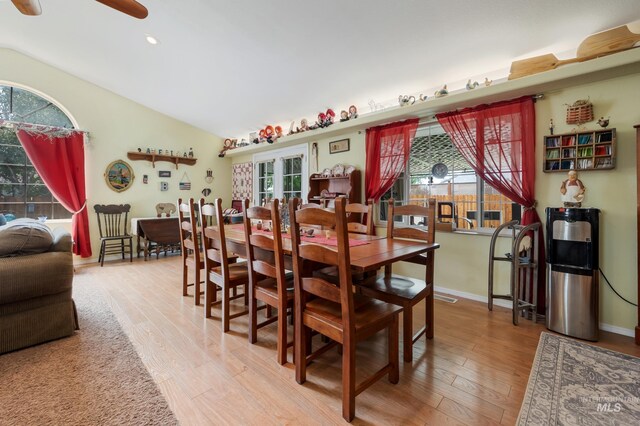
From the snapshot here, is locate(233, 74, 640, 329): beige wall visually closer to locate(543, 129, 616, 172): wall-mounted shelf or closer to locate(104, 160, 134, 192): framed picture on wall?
locate(543, 129, 616, 172): wall-mounted shelf

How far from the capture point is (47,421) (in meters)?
1.37

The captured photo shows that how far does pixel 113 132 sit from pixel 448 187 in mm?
5515

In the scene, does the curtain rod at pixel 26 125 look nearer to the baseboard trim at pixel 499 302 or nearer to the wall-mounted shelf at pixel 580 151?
the baseboard trim at pixel 499 302

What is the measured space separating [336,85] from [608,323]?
3.63m

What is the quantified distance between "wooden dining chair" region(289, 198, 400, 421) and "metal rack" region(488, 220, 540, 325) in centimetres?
153

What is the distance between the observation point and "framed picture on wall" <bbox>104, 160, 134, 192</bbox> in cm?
497

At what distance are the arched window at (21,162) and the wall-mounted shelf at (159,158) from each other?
106 cm

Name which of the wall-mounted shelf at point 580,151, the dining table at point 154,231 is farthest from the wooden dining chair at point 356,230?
the dining table at point 154,231

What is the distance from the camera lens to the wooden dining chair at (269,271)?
1761mm

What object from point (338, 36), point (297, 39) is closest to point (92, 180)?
point (297, 39)

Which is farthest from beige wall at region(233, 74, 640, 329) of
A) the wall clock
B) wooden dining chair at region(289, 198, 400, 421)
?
wooden dining chair at region(289, 198, 400, 421)

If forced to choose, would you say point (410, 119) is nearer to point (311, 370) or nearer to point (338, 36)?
point (338, 36)

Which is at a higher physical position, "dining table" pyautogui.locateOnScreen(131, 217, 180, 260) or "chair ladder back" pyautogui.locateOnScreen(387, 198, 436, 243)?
"chair ladder back" pyautogui.locateOnScreen(387, 198, 436, 243)

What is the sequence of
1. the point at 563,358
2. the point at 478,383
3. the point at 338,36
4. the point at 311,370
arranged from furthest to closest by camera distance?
the point at 338,36, the point at 563,358, the point at 311,370, the point at 478,383
